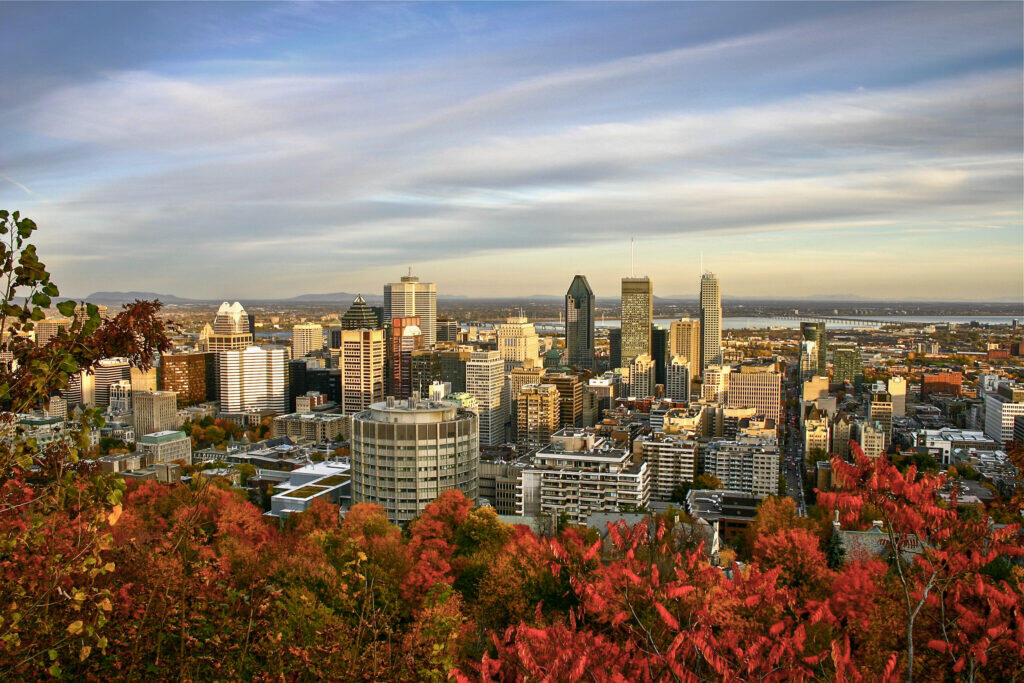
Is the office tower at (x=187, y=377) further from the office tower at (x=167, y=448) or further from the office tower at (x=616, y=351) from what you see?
the office tower at (x=616, y=351)

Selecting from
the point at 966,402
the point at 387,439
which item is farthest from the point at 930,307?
the point at 387,439

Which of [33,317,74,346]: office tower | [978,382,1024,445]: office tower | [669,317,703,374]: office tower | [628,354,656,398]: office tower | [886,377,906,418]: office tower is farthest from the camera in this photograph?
[669,317,703,374]: office tower

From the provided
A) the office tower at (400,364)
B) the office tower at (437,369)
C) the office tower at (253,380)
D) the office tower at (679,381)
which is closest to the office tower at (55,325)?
the office tower at (437,369)

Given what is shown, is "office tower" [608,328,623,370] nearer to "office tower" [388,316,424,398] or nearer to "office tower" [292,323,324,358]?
"office tower" [388,316,424,398]

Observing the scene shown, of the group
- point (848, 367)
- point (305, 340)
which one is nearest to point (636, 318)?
point (848, 367)

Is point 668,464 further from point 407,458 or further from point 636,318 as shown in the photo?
point 636,318

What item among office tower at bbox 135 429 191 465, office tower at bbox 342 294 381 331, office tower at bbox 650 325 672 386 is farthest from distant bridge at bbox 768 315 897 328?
office tower at bbox 135 429 191 465

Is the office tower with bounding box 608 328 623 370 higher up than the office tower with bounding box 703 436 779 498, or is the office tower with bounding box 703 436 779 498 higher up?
the office tower with bounding box 608 328 623 370

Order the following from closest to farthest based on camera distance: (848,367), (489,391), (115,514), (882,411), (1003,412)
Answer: (115,514), (1003,412), (882,411), (489,391), (848,367)
